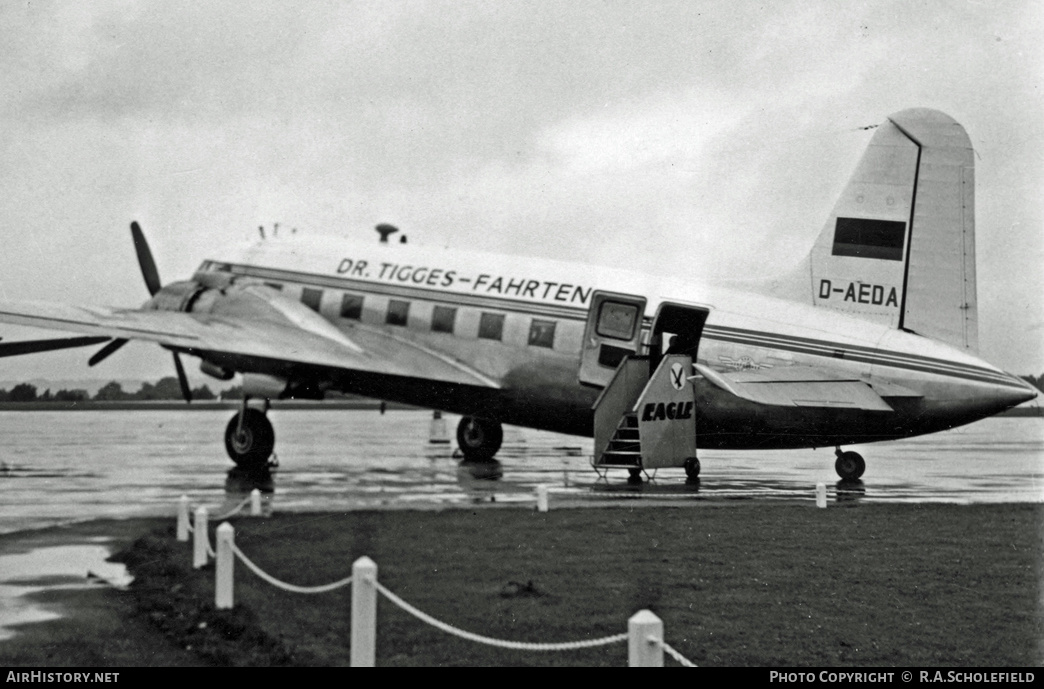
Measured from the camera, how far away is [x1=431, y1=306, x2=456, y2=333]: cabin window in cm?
2339

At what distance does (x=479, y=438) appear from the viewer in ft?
88.4

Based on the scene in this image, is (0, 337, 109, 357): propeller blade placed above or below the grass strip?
above

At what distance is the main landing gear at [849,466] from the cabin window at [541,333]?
6.33 m

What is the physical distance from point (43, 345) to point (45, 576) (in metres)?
10.1

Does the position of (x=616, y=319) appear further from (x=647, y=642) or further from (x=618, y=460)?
(x=647, y=642)

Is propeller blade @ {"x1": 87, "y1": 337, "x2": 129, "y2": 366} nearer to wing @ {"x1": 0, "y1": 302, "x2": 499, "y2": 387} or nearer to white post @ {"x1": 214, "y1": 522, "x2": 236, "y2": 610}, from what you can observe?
wing @ {"x1": 0, "y1": 302, "x2": 499, "y2": 387}

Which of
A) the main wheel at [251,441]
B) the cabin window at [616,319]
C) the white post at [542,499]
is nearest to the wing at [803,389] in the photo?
the cabin window at [616,319]

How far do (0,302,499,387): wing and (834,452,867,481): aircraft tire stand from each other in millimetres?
7315

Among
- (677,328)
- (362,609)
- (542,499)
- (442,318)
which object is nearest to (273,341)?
(442,318)

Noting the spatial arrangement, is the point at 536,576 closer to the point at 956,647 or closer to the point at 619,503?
the point at 956,647

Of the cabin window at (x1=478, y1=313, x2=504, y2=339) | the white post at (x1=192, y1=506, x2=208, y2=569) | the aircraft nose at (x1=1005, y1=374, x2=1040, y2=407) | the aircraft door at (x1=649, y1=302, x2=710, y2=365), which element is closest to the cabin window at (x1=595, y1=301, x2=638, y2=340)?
the aircraft door at (x1=649, y1=302, x2=710, y2=365)

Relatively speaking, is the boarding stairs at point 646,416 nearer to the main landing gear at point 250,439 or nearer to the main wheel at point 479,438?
the main wheel at point 479,438

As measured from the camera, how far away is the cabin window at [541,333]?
72.2 feet

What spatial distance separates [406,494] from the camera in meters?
17.8
